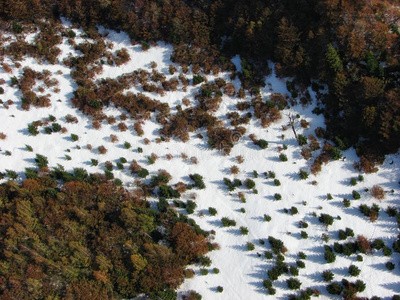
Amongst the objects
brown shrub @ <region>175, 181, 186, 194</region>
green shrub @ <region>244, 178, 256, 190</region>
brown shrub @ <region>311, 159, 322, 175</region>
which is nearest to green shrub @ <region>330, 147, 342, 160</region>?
brown shrub @ <region>311, 159, 322, 175</region>

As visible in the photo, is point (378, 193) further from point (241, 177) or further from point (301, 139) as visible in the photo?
point (241, 177)

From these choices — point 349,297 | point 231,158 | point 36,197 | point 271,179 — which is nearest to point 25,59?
point 36,197

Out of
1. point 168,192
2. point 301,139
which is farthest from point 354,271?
point 168,192

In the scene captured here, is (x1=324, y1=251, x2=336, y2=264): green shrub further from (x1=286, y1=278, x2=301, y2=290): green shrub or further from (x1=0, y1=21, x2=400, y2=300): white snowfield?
(x1=286, y1=278, x2=301, y2=290): green shrub

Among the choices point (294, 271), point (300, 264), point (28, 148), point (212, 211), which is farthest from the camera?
point (28, 148)

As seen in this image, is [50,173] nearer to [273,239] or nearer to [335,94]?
[273,239]
